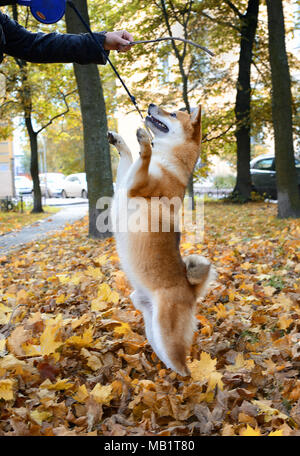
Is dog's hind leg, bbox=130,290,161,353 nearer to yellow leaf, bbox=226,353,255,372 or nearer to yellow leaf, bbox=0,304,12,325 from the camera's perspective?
yellow leaf, bbox=226,353,255,372

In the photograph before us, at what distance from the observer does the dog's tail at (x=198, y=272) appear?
262 centimetres

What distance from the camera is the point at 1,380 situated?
7.78 feet

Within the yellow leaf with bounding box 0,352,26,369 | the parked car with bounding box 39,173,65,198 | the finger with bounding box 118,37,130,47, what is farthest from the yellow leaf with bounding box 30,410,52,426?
the parked car with bounding box 39,173,65,198

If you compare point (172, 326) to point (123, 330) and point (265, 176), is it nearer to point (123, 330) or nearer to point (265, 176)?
point (123, 330)

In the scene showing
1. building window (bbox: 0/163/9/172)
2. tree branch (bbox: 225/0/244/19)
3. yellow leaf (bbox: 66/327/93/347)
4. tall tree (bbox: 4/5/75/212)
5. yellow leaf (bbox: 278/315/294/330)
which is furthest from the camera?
building window (bbox: 0/163/9/172)

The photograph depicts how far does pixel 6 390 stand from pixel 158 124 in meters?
2.27

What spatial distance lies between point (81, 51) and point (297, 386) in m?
2.74

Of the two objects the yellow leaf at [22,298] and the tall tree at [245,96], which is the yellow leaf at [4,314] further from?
the tall tree at [245,96]

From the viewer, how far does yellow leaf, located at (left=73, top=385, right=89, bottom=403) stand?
2.41 metres

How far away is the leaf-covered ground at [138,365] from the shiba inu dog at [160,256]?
0.26m

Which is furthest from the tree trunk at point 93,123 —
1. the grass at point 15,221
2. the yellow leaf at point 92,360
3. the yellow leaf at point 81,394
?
the yellow leaf at point 81,394

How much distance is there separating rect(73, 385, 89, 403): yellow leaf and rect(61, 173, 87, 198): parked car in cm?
2861

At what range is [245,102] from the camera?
1627cm

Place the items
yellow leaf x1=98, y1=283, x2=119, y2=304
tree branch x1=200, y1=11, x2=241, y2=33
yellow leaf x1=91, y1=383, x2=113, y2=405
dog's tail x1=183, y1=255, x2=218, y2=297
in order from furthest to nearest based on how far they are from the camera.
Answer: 1. tree branch x1=200, y1=11, x2=241, y2=33
2. yellow leaf x1=98, y1=283, x2=119, y2=304
3. dog's tail x1=183, y1=255, x2=218, y2=297
4. yellow leaf x1=91, y1=383, x2=113, y2=405
